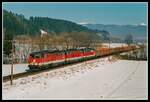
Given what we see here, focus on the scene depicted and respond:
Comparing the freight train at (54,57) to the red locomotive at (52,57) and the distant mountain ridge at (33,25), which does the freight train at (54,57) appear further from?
the distant mountain ridge at (33,25)

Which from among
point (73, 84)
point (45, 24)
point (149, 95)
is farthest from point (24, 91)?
point (45, 24)

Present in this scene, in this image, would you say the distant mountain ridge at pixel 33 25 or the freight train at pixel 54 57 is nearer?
the freight train at pixel 54 57

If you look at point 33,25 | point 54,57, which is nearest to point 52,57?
point 54,57

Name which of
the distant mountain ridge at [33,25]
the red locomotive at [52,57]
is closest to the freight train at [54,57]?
the red locomotive at [52,57]

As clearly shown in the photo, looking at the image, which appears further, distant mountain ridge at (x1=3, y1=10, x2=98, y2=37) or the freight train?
distant mountain ridge at (x1=3, y1=10, x2=98, y2=37)

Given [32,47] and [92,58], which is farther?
[32,47]

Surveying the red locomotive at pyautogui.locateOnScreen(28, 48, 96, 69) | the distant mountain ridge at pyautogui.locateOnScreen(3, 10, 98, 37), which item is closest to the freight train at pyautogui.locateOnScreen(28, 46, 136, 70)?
the red locomotive at pyautogui.locateOnScreen(28, 48, 96, 69)

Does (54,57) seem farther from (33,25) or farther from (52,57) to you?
(33,25)

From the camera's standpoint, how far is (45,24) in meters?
142

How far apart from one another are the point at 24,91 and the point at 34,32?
103 metres

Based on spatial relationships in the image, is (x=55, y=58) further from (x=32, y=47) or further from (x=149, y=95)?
(x=32, y=47)

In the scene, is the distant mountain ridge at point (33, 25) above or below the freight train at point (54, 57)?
above

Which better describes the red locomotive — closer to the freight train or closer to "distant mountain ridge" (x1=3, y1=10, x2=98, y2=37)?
the freight train

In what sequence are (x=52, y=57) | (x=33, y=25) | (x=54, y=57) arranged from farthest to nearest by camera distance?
1. (x=33, y=25)
2. (x=54, y=57)
3. (x=52, y=57)
